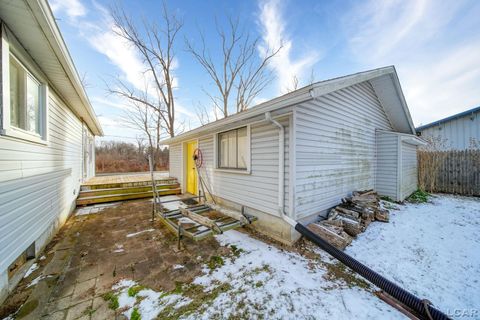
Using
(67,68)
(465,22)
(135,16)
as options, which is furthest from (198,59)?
(465,22)

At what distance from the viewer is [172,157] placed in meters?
9.36

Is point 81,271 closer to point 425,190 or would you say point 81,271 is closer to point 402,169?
point 402,169

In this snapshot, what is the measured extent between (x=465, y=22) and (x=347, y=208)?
6.30 metres

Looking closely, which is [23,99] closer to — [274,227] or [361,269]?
[274,227]

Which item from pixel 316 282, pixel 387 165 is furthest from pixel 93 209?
pixel 387 165

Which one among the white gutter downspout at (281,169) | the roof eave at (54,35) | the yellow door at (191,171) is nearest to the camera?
the roof eave at (54,35)

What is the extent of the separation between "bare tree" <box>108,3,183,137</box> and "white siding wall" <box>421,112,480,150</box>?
1709cm

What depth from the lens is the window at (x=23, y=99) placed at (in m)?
2.43

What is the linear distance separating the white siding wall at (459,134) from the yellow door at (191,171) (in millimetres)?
12532

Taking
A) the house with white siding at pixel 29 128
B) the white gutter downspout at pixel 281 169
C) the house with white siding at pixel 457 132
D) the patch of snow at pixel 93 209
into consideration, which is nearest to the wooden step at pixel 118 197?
the patch of snow at pixel 93 209

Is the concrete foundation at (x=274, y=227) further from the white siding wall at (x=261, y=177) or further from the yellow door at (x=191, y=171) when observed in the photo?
the yellow door at (x=191, y=171)

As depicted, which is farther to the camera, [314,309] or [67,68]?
[67,68]

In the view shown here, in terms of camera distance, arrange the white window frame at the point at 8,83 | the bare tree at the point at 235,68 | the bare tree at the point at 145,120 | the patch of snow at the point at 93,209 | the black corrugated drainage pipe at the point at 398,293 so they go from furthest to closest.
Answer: the bare tree at the point at 145,120 → the bare tree at the point at 235,68 → the patch of snow at the point at 93,209 → the white window frame at the point at 8,83 → the black corrugated drainage pipe at the point at 398,293

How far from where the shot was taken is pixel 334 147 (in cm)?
447
